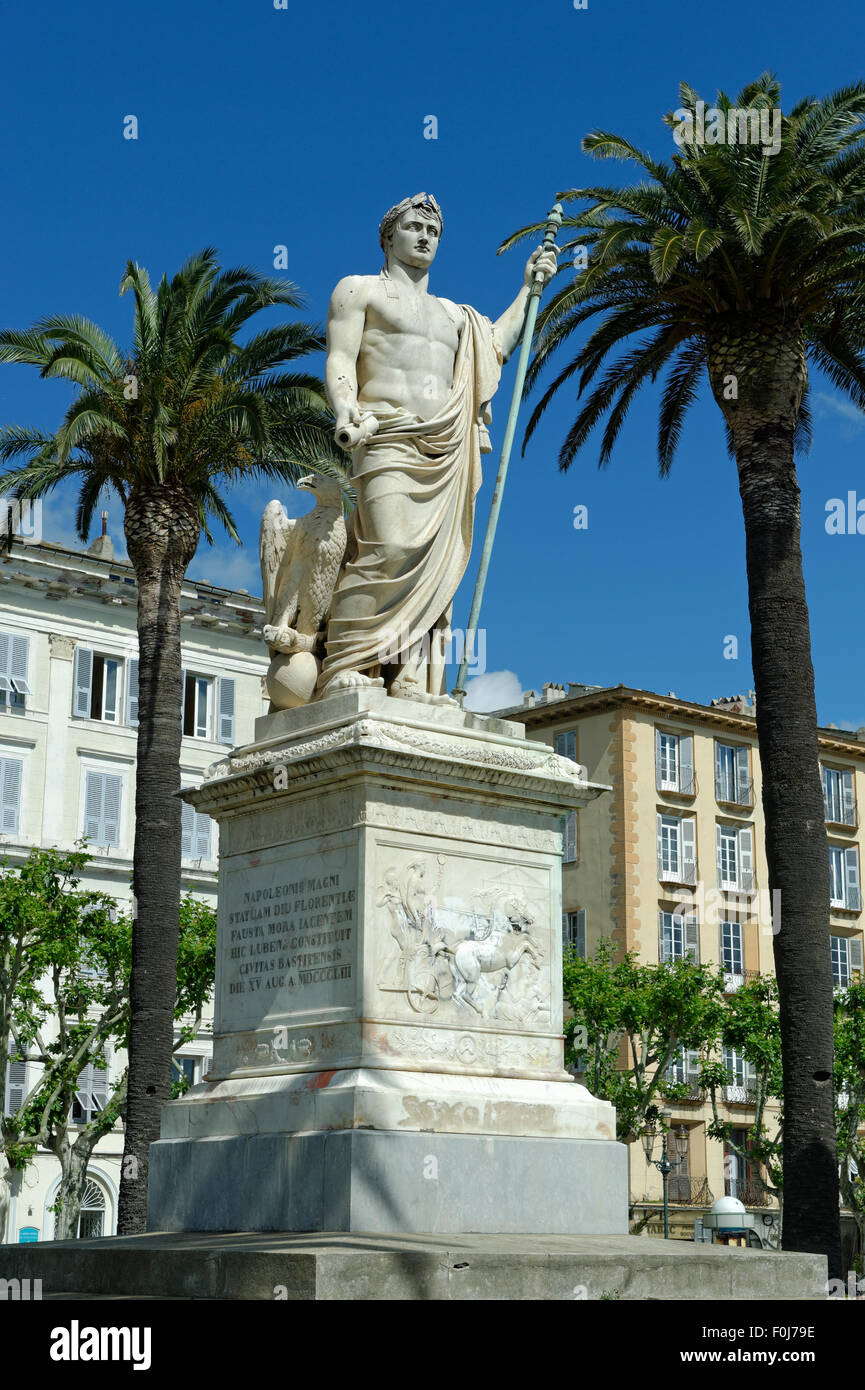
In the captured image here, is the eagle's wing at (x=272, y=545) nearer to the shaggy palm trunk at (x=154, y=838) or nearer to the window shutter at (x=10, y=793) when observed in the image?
the shaggy palm trunk at (x=154, y=838)

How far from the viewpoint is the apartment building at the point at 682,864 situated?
60031mm

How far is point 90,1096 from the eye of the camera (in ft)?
165

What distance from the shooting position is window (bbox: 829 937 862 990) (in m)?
65.8

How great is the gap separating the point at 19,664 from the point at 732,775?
26666 millimetres

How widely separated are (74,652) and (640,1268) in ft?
156

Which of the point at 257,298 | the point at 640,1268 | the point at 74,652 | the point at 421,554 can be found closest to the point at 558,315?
the point at 257,298

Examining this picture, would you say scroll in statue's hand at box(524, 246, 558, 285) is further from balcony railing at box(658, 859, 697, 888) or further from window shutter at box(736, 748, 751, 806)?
window shutter at box(736, 748, 751, 806)

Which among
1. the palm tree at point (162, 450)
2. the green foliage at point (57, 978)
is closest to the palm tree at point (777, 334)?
the palm tree at point (162, 450)

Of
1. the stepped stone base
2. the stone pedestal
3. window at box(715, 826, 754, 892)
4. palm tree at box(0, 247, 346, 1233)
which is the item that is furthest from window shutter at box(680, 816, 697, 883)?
the stepped stone base

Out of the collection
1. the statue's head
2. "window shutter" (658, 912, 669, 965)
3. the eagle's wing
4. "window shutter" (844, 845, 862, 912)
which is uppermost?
"window shutter" (844, 845, 862, 912)

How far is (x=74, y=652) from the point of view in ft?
179

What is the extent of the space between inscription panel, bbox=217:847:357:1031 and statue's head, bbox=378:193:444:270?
3.98m
